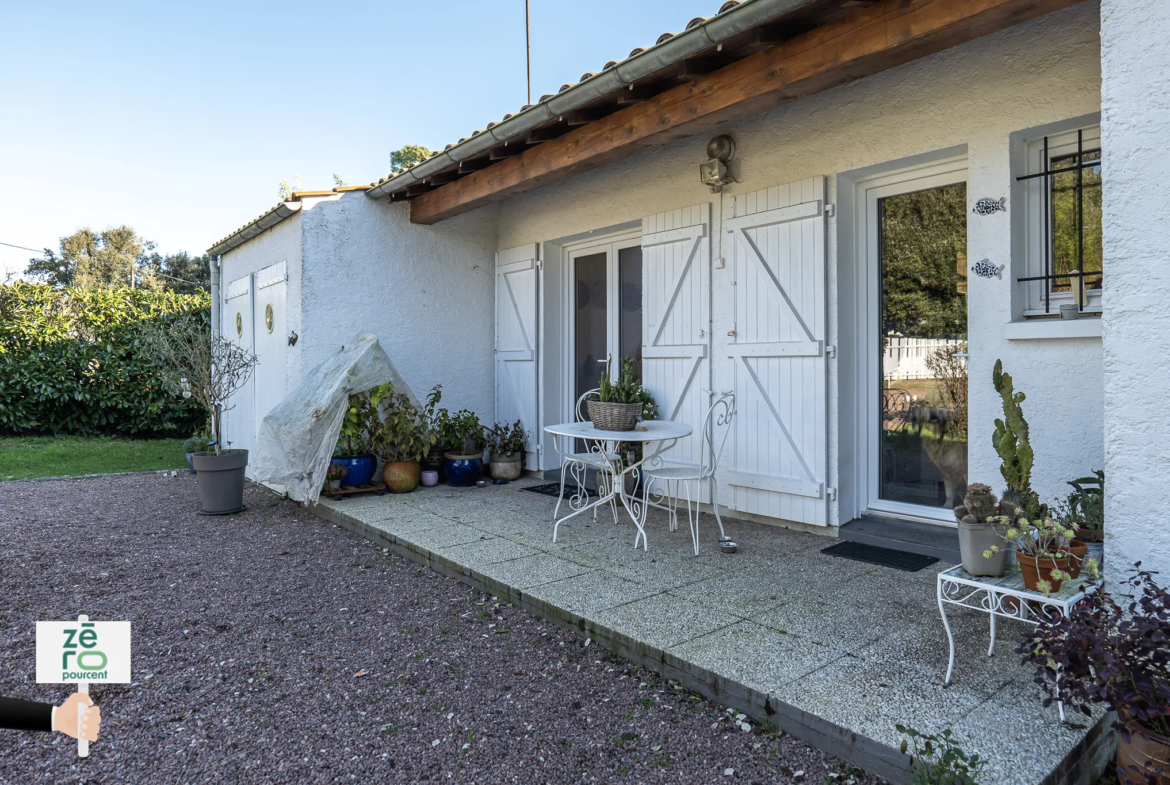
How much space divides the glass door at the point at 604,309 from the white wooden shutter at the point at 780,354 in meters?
1.27

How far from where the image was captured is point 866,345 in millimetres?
4273

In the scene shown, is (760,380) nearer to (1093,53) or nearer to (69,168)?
(1093,53)

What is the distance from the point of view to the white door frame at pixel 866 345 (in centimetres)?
421

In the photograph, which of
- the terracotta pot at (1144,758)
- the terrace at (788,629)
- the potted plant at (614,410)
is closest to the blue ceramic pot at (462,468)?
the terrace at (788,629)

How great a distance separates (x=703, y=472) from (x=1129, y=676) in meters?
2.52

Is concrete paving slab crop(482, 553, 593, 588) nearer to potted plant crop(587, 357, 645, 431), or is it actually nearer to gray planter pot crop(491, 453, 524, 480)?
potted plant crop(587, 357, 645, 431)

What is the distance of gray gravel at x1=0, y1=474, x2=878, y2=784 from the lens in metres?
2.05

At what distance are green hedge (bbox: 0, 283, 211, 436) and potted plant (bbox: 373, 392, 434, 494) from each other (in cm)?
618

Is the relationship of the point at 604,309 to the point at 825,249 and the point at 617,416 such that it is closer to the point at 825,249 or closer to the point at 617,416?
the point at 617,416

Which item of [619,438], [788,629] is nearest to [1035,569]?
[788,629]

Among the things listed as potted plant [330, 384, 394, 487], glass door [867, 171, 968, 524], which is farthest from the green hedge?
glass door [867, 171, 968, 524]

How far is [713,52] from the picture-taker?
136 inches

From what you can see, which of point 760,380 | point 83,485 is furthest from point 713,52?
point 83,485

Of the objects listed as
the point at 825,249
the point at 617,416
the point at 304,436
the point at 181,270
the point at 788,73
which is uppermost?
the point at 181,270
